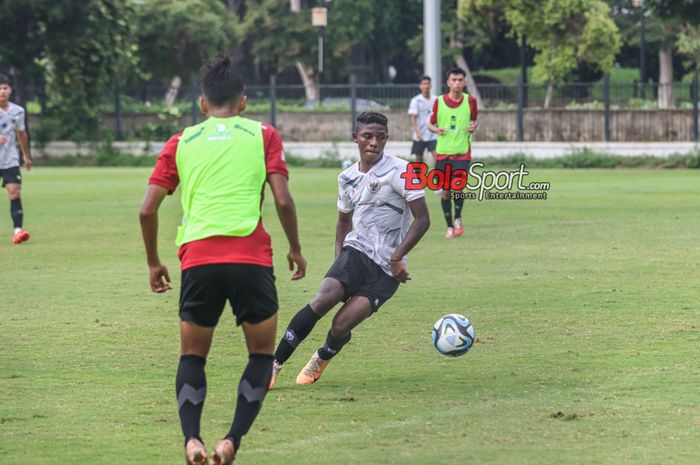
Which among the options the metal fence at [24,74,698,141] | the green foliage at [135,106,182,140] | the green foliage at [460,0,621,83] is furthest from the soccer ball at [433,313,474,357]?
the green foliage at [460,0,621,83]

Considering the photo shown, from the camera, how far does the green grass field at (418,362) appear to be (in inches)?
284

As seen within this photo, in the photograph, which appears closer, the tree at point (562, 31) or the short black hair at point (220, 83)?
the short black hair at point (220, 83)

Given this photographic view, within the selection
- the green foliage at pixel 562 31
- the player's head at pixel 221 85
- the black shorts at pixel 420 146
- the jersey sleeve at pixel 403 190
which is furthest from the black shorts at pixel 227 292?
the green foliage at pixel 562 31

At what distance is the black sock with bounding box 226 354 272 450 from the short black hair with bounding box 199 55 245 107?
1.25m

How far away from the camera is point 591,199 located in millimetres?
24609

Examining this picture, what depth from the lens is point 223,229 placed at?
6.47 m

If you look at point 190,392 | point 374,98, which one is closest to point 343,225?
point 190,392

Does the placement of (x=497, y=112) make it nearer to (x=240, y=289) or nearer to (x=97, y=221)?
(x=97, y=221)

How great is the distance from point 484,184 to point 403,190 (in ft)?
65.0

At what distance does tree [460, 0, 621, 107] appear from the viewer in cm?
A: 5050

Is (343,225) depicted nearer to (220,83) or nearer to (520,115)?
(220,83)

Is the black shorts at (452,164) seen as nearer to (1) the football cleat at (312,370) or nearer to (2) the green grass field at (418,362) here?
(2) the green grass field at (418,362)

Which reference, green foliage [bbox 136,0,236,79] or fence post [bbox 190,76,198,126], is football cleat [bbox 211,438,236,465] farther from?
green foliage [bbox 136,0,236,79]

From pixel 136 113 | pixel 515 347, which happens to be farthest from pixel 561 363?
pixel 136 113
